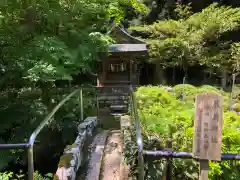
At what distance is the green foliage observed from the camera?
14820mm

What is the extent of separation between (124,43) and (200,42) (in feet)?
13.5

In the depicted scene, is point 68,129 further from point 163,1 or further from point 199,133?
point 163,1

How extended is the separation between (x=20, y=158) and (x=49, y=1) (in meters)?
3.33

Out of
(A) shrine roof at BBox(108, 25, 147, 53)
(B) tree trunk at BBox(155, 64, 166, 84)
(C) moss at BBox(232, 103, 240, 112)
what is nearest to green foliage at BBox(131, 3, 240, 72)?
(A) shrine roof at BBox(108, 25, 147, 53)

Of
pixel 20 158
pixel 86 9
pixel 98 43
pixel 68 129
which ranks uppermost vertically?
pixel 86 9

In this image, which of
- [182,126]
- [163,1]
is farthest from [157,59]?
[182,126]

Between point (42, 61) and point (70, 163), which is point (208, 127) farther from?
point (42, 61)

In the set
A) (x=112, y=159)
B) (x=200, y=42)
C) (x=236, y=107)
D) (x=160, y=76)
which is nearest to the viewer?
(x=112, y=159)

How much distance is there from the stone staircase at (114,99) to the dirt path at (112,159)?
531 centimetres

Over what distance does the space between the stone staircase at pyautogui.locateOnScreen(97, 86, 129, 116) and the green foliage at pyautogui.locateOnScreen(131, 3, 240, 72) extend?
15.0 ft

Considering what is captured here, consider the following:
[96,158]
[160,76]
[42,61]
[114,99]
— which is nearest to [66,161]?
[96,158]

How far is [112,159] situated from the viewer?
461cm

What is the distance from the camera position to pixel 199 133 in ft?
6.86

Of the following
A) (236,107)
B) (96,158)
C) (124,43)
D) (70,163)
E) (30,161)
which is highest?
(124,43)
